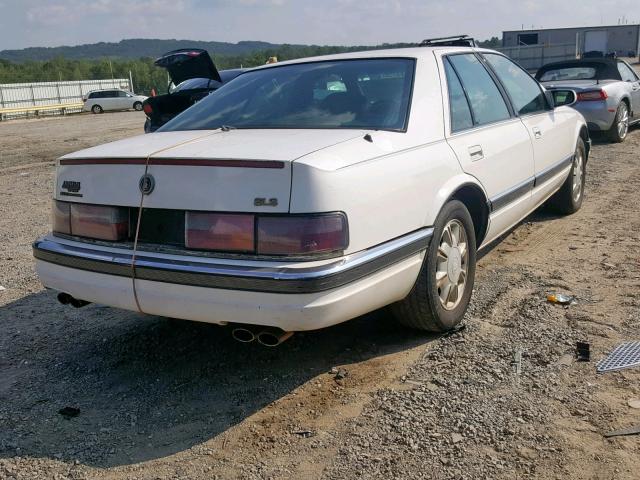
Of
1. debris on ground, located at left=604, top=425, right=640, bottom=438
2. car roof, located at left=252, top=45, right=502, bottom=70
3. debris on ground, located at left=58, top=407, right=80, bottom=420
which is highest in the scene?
car roof, located at left=252, top=45, right=502, bottom=70

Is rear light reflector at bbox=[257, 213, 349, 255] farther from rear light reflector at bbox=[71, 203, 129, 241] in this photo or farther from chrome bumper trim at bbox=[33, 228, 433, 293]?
rear light reflector at bbox=[71, 203, 129, 241]

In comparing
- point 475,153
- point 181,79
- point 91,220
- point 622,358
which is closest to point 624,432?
point 622,358

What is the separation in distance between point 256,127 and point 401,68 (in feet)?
3.04

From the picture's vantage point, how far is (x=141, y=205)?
3.13 metres

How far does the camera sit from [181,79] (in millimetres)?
10773

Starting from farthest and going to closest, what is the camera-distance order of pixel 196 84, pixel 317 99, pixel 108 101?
1. pixel 108 101
2. pixel 196 84
3. pixel 317 99

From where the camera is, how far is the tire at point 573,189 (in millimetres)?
6340

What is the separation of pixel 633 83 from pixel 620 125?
3.42 feet

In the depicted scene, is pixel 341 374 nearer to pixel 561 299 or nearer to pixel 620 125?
pixel 561 299

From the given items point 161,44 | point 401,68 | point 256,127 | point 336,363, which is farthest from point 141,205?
point 161,44

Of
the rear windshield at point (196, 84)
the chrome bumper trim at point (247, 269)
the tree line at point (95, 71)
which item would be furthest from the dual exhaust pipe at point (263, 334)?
the tree line at point (95, 71)

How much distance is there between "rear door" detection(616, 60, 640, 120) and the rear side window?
7.01 metres

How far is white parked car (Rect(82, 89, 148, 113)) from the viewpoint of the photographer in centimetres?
3988

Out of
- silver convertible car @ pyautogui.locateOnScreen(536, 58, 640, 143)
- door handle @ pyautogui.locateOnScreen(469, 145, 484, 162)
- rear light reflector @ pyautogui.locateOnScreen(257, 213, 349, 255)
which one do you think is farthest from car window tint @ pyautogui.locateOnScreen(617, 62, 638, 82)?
rear light reflector @ pyautogui.locateOnScreen(257, 213, 349, 255)
